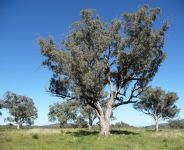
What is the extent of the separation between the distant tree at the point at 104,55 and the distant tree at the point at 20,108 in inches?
2843

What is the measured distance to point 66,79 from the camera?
4116 centimetres

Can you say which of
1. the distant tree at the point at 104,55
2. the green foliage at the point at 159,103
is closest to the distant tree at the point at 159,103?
the green foliage at the point at 159,103

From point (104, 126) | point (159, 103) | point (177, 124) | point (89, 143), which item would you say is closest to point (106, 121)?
point (104, 126)

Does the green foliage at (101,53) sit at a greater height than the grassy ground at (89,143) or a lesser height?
greater

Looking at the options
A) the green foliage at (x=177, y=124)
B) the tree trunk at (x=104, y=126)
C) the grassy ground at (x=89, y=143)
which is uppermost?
the green foliage at (x=177, y=124)

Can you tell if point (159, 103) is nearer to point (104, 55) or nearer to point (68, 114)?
point (68, 114)

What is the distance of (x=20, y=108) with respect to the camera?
112m

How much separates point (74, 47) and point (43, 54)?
5063mm

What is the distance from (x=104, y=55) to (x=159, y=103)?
5641cm

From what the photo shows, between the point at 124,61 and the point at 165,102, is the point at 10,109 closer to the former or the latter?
the point at 165,102

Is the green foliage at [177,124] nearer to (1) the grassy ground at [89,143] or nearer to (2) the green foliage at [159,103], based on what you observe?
(2) the green foliage at [159,103]

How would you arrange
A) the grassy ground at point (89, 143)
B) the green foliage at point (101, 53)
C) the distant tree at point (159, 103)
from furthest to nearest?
the distant tree at point (159, 103), the green foliage at point (101, 53), the grassy ground at point (89, 143)

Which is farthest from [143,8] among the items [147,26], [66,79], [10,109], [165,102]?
[10,109]

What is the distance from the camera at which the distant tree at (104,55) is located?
3859 centimetres
